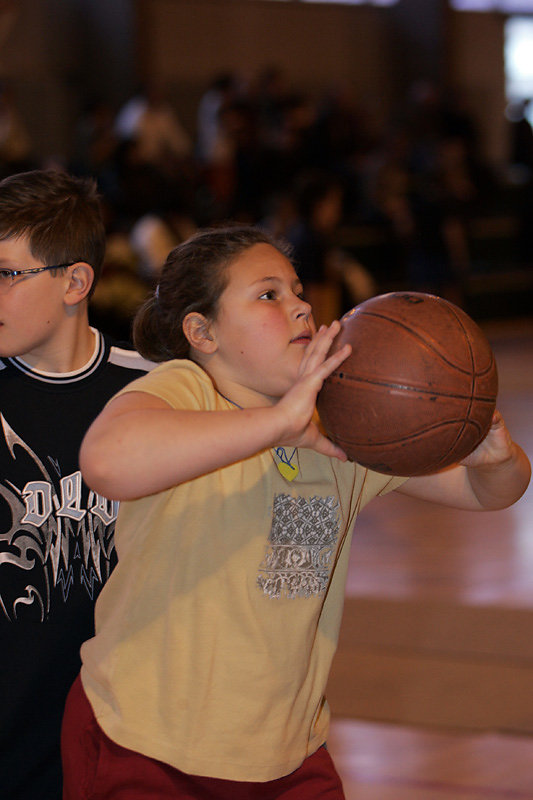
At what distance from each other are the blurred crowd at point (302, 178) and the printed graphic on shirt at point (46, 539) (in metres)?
3.90

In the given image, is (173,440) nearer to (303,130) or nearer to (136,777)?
(136,777)

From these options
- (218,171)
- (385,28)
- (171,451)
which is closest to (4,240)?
(171,451)

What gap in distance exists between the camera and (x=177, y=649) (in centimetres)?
172

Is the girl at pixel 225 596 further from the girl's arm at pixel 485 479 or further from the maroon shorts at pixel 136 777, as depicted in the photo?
the girl's arm at pixel 485 479

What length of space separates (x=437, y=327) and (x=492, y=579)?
265 centimetres

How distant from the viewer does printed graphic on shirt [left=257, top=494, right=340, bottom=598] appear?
1.76m

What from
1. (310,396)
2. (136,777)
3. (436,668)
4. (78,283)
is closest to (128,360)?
(78,283)

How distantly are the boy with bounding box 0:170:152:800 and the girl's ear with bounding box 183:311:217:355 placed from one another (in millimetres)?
406

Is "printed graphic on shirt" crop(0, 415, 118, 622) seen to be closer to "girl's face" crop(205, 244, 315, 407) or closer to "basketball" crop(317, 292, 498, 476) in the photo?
"girl's face" crop(205, 244, 315, 407)

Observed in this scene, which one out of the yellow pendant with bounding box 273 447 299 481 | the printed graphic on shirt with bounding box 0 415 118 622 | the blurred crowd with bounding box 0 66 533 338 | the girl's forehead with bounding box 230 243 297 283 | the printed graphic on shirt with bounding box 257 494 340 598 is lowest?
the blurred crowd with bounding box 0 66 533 338

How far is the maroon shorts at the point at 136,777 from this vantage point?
1709 mm

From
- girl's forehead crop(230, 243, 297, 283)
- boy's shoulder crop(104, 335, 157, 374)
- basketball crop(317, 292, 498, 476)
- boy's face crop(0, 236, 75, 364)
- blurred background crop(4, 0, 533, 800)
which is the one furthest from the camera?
blurred background crop(4, 0, 533, 800)

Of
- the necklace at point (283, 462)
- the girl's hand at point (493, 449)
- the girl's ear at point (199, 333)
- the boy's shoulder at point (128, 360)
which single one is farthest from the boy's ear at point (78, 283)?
the girl's hand at point (493, 449)

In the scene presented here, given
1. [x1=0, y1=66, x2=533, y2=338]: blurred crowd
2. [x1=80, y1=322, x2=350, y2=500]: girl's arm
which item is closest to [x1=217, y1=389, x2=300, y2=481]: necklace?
[x1=80, y1=322, x2=350, y2=500]: girl's arm
